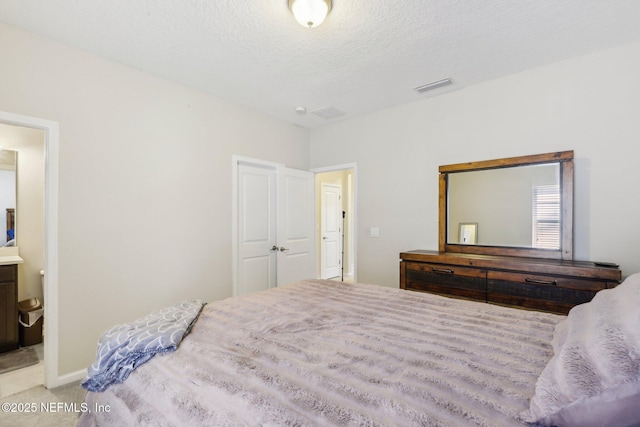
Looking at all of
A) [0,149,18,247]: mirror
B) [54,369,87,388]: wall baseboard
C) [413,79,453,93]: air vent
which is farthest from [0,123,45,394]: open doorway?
[413,79,453,93]: air vent

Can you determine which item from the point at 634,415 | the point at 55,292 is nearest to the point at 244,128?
the point at 55,292

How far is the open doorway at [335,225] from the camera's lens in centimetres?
607

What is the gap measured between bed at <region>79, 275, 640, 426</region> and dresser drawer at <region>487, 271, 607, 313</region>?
987 mm

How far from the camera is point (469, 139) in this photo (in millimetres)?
3240

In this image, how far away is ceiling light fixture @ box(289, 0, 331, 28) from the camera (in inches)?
73.1

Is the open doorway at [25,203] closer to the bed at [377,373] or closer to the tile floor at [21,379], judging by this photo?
the tile floor at [21,379]

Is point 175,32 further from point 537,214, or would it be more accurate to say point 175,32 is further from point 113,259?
point 537,214

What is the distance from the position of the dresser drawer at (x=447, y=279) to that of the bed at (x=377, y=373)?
1.10m

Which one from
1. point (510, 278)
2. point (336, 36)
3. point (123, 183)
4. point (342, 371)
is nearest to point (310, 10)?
point (336, 36)

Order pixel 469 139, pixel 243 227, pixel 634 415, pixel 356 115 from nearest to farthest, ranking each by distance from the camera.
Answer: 1. pixel 634 415
2. pixel 469 139
3. pixel 243 227
4. pixel 356 115

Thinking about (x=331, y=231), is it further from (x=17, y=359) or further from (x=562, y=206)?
(x=17, y=359)

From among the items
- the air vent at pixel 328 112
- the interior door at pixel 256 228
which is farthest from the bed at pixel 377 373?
the air vent at pixel 328 112

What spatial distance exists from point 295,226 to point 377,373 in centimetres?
336

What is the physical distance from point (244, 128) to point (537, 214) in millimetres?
3322
